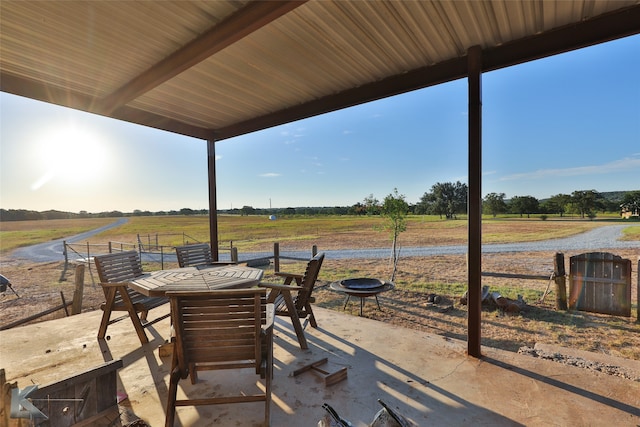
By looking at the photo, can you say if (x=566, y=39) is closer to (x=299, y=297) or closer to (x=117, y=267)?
(x=299, y=297)

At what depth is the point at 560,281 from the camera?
438 centimetres

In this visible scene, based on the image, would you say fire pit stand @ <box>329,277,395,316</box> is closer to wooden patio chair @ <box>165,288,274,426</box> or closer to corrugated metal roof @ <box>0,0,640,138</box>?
wooden patio chair @ <box>165,288,274,426</box>

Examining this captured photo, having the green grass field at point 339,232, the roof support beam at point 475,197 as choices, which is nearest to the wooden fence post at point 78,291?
the roof support beam at point 475,197

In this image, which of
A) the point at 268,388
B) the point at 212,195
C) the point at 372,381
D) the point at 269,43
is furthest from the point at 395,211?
the point at 268,388

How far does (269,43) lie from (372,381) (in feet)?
8.89

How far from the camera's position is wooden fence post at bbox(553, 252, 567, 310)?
438 centimetres

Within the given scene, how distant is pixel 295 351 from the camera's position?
2.67 meters

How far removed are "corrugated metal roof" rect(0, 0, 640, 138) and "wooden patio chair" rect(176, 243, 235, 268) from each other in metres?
1.87

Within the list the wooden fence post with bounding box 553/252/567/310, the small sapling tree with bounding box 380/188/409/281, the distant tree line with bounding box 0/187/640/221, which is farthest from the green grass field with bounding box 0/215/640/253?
the wooden fence post with bounding box 553/252/567/310

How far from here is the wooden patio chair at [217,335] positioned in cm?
168

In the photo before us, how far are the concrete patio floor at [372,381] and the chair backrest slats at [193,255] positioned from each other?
1.05 meters

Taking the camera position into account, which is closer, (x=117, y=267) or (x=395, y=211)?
(x=117, y=267)

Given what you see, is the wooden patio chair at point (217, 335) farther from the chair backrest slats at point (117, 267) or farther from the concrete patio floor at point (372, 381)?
the chair backrest slats at point (117, 267)

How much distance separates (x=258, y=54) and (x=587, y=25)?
243 cm
